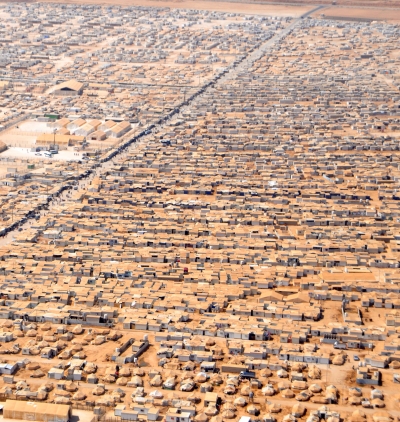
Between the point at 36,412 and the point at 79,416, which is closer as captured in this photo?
the point at 36,412

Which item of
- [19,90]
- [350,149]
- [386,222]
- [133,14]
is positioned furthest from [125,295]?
[133,14]

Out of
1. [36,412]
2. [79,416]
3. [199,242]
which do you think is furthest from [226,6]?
[36,412]

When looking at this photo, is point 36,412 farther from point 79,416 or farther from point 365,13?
point 365,13

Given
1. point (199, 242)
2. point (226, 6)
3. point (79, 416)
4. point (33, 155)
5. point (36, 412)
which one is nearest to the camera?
point (36, 412)

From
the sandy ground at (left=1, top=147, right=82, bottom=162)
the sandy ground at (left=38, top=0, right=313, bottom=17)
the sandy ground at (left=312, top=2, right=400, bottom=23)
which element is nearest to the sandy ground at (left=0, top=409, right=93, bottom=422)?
the sandy ground at (left=1, top=147, right=82, bottom=162)

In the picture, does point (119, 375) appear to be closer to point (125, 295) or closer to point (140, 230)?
point (125, 295)

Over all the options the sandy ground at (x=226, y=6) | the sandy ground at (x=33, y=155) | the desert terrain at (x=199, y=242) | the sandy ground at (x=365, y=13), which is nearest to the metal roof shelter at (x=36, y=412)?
the desert terrain at (x=199, y=242)
